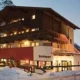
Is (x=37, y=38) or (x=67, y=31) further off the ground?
(x=67, y=31)

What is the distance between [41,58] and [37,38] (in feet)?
12.4

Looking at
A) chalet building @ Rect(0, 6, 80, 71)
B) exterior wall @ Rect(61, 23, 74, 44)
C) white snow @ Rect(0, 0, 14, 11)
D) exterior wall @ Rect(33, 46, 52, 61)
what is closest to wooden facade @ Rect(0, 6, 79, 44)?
chalet building @ Rect(0, 6, 80, 71)

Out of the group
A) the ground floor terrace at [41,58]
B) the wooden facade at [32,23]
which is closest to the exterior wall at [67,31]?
the wooden facade at [32,23]

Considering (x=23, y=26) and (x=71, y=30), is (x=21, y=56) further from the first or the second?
(x=71, y=30)

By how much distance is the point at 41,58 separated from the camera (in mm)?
34406

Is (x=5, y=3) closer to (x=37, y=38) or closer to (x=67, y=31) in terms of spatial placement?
(x=67, y=31)

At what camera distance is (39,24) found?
124 ft

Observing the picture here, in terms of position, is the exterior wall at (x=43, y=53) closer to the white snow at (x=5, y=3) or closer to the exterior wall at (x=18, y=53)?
the exterior wall at (x=18, y=53)

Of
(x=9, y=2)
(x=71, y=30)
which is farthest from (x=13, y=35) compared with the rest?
(x=9, y=2)

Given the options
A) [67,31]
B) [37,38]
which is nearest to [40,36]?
[37,38]

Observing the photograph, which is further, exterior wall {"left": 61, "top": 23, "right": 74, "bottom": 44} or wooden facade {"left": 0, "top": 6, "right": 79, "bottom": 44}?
exterior wall {"left": 61, "top": 23, "right": 74, "bottom": 44}

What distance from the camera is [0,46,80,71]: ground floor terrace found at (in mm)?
34531

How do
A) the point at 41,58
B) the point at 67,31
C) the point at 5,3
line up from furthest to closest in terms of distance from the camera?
the point at 5,3, the point at 67,31, the point at 41,58

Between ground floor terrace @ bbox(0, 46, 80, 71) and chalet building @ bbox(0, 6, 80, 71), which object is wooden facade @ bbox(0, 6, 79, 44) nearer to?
chalet building @ bbox(0, 6, 80, 71)
